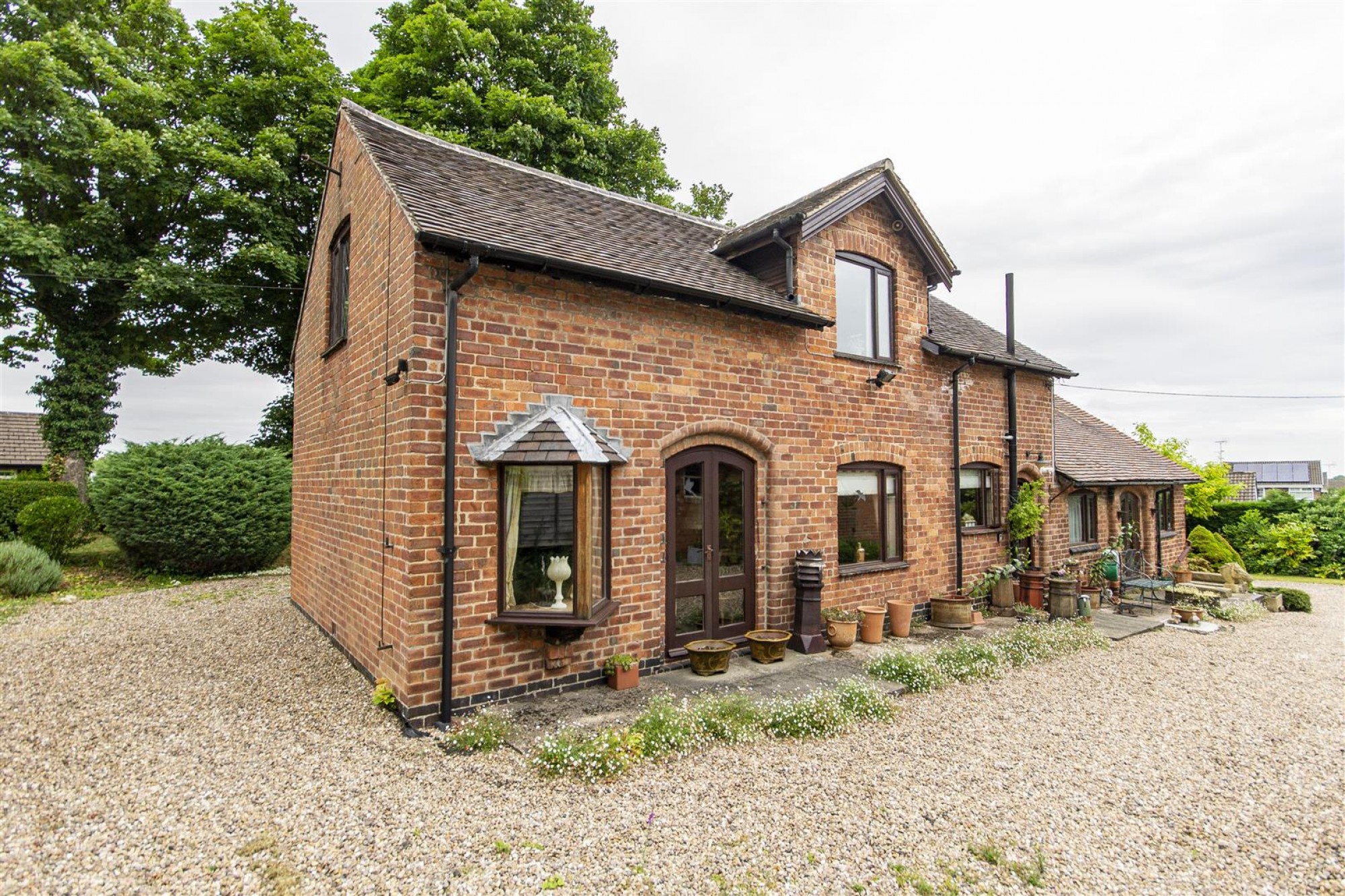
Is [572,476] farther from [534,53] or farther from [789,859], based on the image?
[534,53]

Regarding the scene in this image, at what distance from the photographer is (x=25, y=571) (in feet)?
38.4

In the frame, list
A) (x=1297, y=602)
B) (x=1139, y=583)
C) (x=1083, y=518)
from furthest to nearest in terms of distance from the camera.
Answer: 1. (x=1083, y=518)
2. (x=1297, y=602)
3. (x=1139, y=583)

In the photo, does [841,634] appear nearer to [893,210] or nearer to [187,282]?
[893,210]

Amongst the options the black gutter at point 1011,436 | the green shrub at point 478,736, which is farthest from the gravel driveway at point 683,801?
the black gutter at point 1011,436

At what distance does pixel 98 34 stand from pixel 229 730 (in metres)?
20.1

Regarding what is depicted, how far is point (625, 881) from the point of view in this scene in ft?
11.3

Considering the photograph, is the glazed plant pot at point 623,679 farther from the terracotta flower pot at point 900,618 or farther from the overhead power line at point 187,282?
the overhead power line at point 187,282

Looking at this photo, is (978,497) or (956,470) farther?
(978,497)

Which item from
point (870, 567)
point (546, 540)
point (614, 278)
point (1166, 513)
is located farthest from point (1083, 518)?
point (546, 540)

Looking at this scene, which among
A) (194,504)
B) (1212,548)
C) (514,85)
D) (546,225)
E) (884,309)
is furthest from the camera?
(514,85)

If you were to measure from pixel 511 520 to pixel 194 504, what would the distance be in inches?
442

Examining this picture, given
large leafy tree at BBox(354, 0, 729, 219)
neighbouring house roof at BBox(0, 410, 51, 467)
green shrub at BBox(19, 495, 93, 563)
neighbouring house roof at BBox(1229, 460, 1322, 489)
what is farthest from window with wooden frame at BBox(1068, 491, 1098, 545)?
neighbouring house roof at BBox(1229, 460, 1322, 489)

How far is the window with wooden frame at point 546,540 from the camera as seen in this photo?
5.81m

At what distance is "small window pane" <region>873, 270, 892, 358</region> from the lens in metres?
9.73
